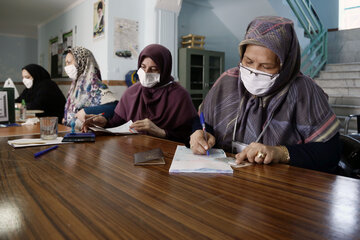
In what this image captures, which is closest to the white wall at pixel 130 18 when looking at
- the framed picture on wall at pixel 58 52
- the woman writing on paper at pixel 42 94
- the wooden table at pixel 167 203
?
the woman writing on paper at pixel 42 94

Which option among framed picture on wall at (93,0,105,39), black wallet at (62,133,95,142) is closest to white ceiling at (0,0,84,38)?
framed picture on wall at (93,0,105,39)

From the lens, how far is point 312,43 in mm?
5766

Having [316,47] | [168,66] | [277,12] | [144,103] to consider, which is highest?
[277,12]

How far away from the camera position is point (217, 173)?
0.84 metres

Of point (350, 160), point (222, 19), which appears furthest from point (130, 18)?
point (350, 160)

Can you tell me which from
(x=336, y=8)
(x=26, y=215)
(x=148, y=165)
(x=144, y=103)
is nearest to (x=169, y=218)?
(x=26, y=215)

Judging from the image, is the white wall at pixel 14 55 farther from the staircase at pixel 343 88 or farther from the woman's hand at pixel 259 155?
the woman's hand at pixel 259 155

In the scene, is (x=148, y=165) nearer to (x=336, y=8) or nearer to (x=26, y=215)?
(x=26, y=215)

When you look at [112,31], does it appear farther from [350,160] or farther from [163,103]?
[350,160]

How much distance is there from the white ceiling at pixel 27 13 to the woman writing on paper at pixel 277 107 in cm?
521

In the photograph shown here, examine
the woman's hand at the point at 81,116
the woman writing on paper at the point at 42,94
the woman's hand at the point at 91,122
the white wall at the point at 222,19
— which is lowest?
the woman's hand at the point at 91,122

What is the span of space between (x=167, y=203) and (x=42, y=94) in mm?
3659

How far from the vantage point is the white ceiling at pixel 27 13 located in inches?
228

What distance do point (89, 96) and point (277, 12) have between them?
17.3 feet
